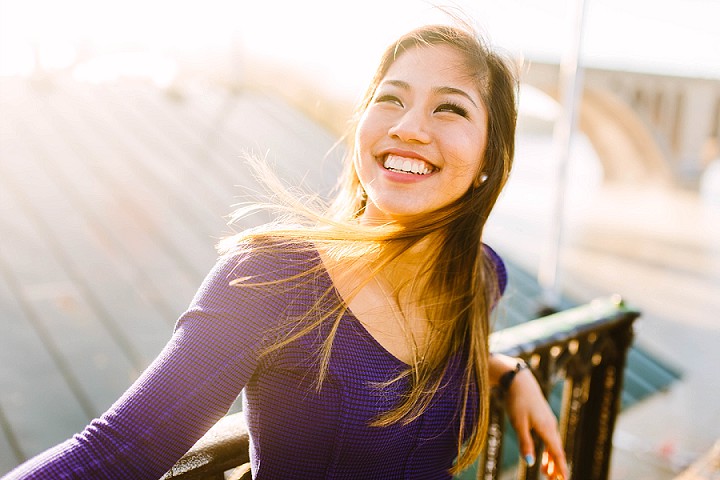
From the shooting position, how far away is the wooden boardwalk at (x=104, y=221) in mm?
3787

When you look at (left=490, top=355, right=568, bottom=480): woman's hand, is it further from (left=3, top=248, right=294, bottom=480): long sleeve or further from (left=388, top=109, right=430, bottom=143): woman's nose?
(left=3, top=248, right=294, bottom=480): long sleeve

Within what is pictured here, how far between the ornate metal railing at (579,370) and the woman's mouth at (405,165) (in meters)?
0.73

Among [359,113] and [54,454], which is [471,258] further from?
[54,454]

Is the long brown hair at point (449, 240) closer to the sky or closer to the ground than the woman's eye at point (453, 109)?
closer to the ground

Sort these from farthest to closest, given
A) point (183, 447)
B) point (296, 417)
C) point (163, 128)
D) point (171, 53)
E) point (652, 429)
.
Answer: point (652, 429) < point (171, 53) < point (163, 128) < point (296, 417) < point (183, 447)

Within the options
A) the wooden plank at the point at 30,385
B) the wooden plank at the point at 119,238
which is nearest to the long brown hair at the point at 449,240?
the wooden plank at the point at 30,385

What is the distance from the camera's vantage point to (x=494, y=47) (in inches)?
56.2

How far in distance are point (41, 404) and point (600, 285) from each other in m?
19.0

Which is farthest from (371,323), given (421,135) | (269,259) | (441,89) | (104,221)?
(104,221)

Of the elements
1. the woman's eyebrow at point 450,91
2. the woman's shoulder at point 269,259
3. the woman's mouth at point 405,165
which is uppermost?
the woman's eyebrow at point 450,91

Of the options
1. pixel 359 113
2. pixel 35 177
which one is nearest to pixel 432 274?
pixel 359 113

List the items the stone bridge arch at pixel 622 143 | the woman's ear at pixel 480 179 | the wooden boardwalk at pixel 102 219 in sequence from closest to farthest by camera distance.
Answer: the woman's ear at pixel 480 179 → the wooden boardwalk at pixel 102 219 → the stone bridge arch at pixel 622 143

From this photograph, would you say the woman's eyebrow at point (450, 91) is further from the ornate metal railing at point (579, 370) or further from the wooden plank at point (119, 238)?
the wooden plank at point (119, 238)

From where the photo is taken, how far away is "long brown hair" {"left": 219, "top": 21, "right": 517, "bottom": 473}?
4.16 ft
